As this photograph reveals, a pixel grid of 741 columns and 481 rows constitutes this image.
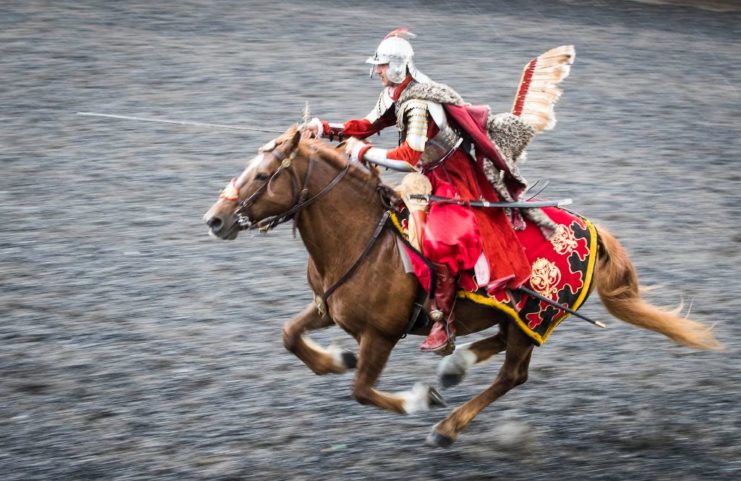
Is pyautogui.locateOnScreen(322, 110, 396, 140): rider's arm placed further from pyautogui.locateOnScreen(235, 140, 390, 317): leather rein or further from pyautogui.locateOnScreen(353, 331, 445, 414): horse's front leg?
pyautogui.locateOnScreen(353, 331, 445, 414): horse's front leg

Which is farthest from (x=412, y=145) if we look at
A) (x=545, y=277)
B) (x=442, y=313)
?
(x=545, y=277)

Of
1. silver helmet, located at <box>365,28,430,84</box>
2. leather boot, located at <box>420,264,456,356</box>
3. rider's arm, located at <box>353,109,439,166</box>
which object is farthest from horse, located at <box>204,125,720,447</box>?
silver helmet, located at <box>365,28,430,84</box>

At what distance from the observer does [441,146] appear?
5.59 meters

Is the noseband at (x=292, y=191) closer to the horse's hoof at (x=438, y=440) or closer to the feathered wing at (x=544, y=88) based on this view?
the feathered wing at (x=544, y=88)

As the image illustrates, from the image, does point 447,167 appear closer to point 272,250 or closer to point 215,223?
point 215,223

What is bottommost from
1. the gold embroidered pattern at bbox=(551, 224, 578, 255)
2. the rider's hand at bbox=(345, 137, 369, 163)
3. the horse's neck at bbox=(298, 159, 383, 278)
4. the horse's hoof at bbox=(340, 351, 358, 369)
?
the horse's hoof at bbox=(340, 351, 358, 369)

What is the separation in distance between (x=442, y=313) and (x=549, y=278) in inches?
28.3

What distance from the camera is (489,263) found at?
Result: 5.60 meters

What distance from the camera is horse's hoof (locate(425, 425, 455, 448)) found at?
5.94 meters

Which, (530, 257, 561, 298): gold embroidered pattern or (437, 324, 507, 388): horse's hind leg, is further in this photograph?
(437, 324, 507, 388): horse's hind leg

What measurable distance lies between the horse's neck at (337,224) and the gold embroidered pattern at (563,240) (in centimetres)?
110

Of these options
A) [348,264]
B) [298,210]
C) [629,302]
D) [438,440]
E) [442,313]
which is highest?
[298,210]

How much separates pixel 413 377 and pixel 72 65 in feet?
26.9

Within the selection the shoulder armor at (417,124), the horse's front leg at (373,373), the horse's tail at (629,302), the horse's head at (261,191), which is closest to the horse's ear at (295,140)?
the horse's head at (261,191)
